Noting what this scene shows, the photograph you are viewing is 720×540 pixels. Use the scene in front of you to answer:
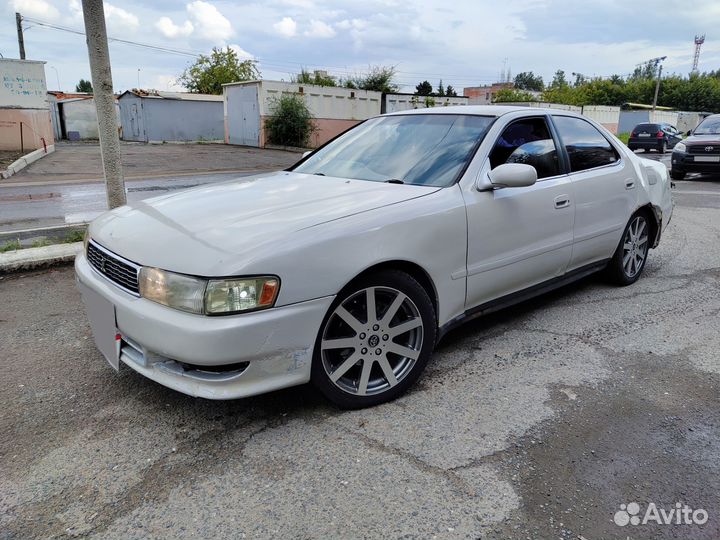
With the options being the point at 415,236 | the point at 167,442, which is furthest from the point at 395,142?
the point at 167,442

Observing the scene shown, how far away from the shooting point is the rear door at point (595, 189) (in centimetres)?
411

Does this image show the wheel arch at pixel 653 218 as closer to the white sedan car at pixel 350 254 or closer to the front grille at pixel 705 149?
the white sedan car at pixel 350 254

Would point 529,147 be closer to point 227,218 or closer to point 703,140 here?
point 227,218

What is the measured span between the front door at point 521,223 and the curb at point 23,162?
48.3ft

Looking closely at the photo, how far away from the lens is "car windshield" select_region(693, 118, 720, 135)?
Answer: 1376cm

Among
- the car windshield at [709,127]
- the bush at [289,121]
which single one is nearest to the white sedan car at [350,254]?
the car windshield at [709,127]

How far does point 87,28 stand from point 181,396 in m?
4.06

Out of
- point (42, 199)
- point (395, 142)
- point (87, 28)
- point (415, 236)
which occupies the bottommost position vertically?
point (42, 199)

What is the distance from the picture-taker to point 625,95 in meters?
64.2

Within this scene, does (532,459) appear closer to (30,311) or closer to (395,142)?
(395,142)

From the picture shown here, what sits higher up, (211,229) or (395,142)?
(395,142)

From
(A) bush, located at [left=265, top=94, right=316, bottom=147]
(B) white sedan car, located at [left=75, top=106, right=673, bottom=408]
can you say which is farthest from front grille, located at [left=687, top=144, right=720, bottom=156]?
(A) bush, located at [left=265, top=94, right=316, bottom=147]

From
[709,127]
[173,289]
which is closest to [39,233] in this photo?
[173,289]

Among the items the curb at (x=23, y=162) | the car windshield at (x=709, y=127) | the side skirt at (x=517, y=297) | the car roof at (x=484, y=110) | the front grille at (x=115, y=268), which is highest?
the car roof at (x=484, y=110)
